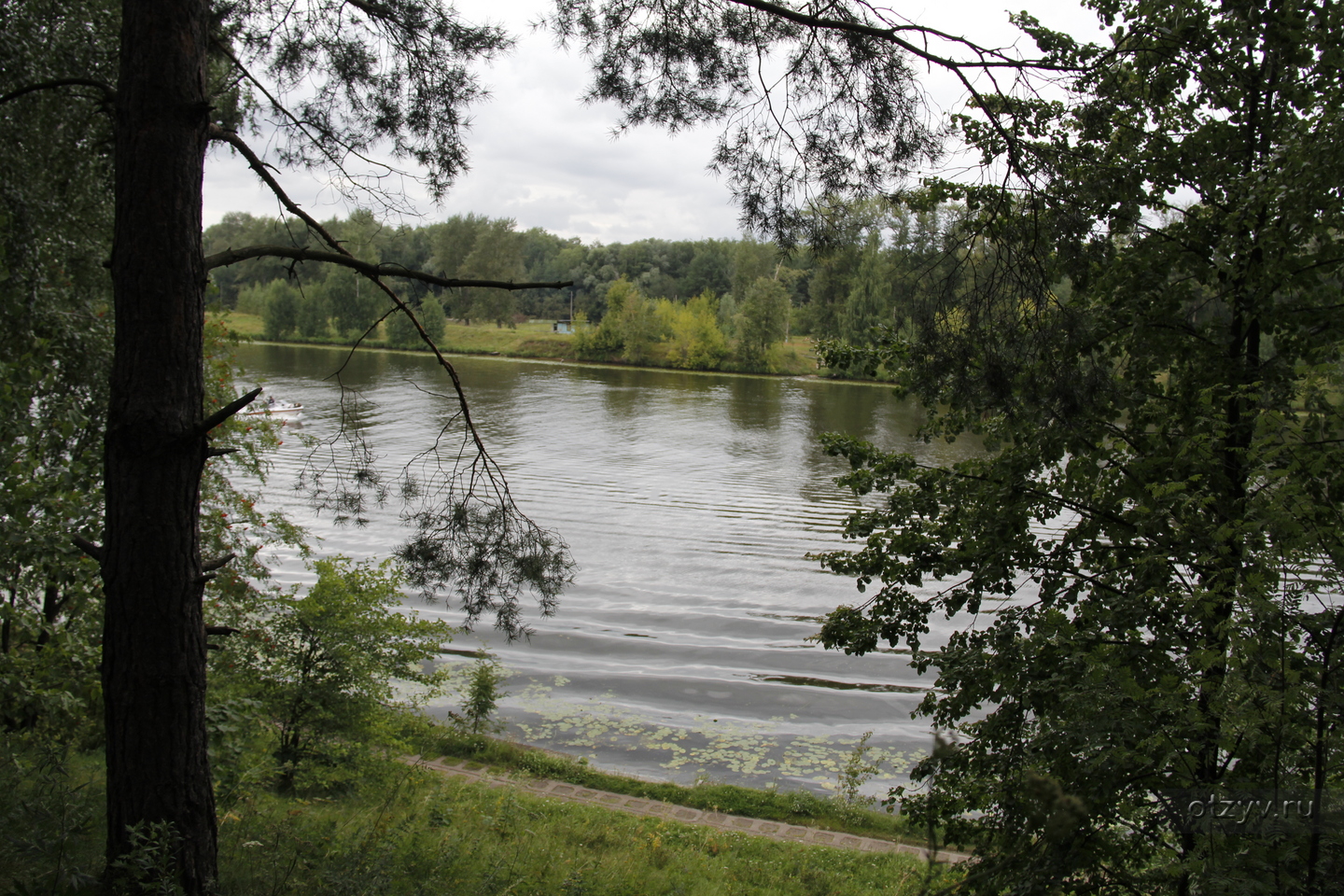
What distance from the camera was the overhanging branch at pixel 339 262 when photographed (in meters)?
3.72

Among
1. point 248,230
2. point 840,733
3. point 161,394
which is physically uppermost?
point 248,230

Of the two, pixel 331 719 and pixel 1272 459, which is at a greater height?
pixel 1272 459

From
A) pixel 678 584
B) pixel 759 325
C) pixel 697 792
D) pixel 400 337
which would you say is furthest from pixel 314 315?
pixel 697 792

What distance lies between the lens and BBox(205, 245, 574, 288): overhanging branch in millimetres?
3717

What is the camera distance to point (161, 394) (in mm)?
3377

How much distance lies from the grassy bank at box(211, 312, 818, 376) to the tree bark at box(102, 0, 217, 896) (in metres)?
54.2

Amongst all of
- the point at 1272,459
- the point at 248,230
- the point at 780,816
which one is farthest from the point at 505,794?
the point at 248,230

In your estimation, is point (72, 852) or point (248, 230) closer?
point (72, 852)

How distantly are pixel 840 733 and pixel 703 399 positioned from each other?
34.2 metres

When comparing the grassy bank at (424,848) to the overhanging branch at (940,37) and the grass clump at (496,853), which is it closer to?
the grass clump at (496,853)

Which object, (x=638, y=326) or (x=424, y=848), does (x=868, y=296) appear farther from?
(x=638, y=326)

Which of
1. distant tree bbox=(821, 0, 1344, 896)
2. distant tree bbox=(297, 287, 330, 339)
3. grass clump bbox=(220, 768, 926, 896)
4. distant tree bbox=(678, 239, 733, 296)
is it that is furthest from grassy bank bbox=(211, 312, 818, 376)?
distant tree bbox=(821, 0, 1344, 896)

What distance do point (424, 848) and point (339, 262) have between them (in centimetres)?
433

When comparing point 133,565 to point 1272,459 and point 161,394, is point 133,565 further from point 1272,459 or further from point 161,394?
point 1272,459
